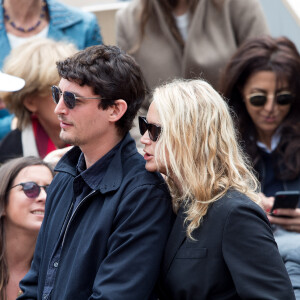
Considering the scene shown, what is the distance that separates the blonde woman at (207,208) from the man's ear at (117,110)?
0.38 feet

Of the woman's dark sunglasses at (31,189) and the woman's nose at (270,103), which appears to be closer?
the woman's dark sunglasses at (31,189)

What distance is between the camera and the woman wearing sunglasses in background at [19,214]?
4.19 metres

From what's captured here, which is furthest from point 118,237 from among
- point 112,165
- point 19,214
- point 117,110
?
point 19,214

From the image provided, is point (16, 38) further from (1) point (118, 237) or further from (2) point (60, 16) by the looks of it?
(1) point (118, 237)

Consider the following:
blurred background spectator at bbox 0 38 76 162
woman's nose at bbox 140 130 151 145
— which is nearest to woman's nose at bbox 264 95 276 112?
blurred background spectator at bbox 0 38 76 162

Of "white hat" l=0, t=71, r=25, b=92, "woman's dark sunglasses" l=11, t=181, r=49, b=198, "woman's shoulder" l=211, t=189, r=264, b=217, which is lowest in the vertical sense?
"woman's dark sunglasses" l=11, t=181, r=49, b=198

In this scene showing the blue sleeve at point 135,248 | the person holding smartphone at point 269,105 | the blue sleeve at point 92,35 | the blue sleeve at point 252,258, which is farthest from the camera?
the blue sleeve at point 92,35

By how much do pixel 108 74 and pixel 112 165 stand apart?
398 millimetres

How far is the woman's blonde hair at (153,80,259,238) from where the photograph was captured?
299 cm

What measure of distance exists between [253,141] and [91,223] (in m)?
1.90

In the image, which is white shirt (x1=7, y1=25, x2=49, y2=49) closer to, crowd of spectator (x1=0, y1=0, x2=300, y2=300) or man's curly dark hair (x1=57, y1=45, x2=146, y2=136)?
crowd of spectator (x1=0, y1=0, x2=300, y2=300)

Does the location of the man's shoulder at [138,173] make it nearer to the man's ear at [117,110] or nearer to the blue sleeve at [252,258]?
the man's ear at [117,110]

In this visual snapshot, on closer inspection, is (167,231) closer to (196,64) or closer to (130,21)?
(196,64)

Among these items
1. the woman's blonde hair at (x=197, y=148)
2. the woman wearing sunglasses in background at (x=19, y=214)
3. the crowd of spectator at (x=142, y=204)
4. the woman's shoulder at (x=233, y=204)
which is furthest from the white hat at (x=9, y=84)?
the woman's shoulder at (x=233, y=204)
